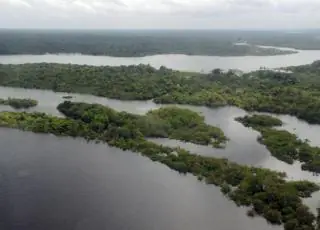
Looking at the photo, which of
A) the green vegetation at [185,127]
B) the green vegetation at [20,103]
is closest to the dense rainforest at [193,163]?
the green vegetation at [185,127]

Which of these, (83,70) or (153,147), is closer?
(153,147)

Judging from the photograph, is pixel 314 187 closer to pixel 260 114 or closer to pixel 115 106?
pixel 260 114

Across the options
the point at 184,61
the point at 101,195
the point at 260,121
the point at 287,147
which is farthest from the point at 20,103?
the point at 184,61

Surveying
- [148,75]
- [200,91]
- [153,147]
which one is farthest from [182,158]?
[148,75]

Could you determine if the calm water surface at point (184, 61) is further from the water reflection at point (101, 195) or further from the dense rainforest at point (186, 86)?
the water reflection at point (101, 195)

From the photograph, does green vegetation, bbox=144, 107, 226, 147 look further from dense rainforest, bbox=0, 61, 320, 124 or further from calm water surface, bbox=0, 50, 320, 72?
calm water surface, bbox=0, 50, 320, 72
